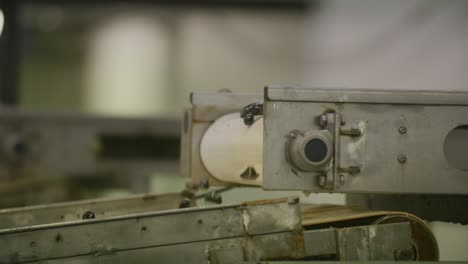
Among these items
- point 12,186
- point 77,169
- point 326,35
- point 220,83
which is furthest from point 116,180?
point 326,35

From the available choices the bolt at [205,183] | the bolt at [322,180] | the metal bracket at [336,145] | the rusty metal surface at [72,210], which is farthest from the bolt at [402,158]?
the rusty metal surface at [72,210]

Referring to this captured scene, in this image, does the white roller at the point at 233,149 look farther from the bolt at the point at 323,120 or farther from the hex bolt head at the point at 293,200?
the hex bolt head at the point at 293,200

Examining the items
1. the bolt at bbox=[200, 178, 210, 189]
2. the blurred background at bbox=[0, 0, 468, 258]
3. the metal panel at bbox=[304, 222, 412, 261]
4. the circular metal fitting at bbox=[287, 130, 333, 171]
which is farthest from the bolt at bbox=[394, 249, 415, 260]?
the blurred background at bbox=[0, 0, 468, 258]

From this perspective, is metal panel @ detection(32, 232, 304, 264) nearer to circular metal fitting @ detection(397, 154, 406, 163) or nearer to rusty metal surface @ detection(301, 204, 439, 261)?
rusty metal surface @ detection(301, 204, 439, 261)

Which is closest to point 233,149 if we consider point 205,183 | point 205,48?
point 205,183

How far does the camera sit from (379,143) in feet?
6.19

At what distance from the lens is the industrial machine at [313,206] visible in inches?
66.4

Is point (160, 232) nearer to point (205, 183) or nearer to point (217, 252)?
point (217, 252)

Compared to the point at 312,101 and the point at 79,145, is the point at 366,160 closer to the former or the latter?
the point at 312,101

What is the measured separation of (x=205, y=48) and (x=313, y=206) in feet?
15.2

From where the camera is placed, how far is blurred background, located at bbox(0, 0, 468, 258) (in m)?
6.05

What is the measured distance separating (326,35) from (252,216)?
489cm

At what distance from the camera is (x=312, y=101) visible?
73.9 inches

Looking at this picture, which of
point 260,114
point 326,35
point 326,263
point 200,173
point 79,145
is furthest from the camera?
point 326,35
